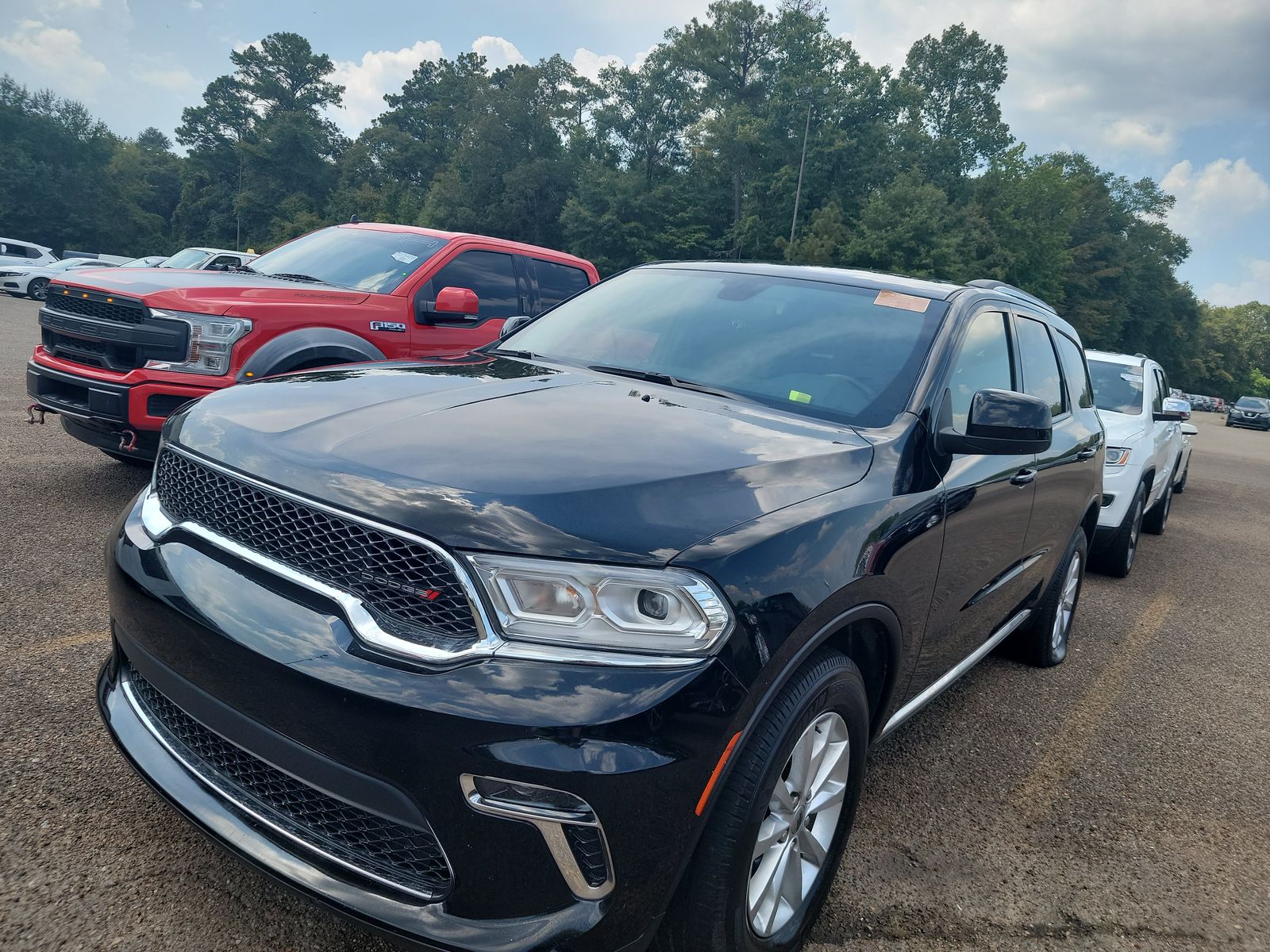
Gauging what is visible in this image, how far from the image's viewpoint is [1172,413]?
7883 mm

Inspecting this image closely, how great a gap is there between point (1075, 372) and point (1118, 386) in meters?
4.10

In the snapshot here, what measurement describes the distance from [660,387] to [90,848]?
1.99 m

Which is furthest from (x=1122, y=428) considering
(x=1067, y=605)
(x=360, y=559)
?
(x=360, y=559)

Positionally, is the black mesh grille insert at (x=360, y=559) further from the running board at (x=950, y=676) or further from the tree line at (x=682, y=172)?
the tree line at (x=682, y=172)

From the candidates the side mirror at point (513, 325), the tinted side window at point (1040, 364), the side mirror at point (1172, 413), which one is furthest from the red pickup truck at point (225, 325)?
the side mirror at point (1172, 413)

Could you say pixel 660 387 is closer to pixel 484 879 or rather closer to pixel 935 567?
pixel 935 567

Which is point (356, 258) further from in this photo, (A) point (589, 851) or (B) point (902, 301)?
(A) point (589, 851)

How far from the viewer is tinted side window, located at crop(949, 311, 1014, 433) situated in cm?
287

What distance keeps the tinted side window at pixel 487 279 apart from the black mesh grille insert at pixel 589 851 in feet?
16.8

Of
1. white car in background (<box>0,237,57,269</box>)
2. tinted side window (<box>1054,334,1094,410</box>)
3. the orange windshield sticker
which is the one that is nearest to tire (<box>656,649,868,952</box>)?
the orange windshield sticker

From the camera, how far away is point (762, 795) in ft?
5.79

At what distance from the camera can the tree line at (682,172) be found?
2124 inches

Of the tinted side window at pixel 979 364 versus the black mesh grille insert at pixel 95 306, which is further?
the black mesh grille insert at pixel 95 306

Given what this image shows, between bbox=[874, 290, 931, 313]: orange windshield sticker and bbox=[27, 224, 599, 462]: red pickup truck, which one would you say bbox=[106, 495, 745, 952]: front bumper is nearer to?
bbox=[874, 290, 931, 313]: orange windshield sticker
